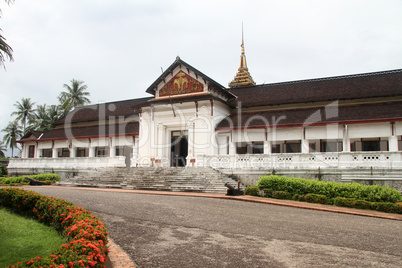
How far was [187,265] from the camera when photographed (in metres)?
5.86

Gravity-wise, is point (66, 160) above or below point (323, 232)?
above

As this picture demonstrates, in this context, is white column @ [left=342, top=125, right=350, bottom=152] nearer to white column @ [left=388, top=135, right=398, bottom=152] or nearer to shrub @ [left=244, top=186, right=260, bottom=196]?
white column @ [left=388, top=135, right=398, bottom=152]

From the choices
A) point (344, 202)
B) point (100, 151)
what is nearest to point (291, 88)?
point (344, 202)

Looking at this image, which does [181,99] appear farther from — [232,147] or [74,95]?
[74,95]

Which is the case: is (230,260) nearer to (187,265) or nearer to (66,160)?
(187,265)

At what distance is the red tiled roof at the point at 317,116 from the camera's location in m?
20.6

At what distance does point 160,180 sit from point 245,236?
1244 cm

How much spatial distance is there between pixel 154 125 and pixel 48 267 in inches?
882

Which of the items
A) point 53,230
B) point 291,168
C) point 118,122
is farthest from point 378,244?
point 118,122

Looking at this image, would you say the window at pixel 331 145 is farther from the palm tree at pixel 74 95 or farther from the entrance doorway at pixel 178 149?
Answer: the palm tree at pixel 74 95

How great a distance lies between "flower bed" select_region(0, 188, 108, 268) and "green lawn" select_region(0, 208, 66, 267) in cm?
24

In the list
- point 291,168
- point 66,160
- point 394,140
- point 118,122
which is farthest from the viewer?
point 118,122

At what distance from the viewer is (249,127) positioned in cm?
2280

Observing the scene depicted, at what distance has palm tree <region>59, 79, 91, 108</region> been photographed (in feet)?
172
